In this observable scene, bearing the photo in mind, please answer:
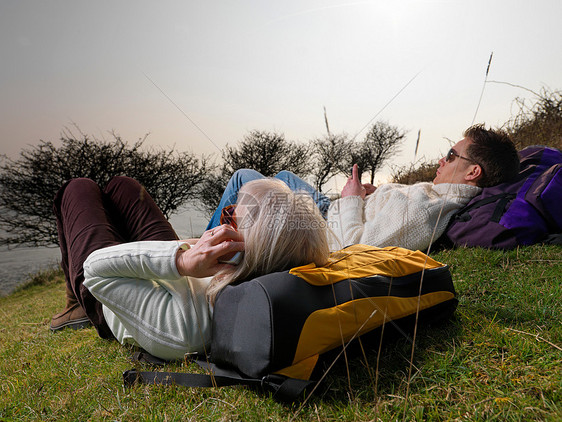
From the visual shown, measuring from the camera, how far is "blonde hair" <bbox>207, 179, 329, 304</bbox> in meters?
1.71

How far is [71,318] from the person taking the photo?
11.3ft

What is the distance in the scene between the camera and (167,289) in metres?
1.84

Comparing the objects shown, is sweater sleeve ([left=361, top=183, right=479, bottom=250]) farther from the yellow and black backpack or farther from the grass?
the yellow and black backpack

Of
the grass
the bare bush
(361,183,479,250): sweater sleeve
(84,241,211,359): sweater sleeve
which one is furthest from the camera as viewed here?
the bare bush

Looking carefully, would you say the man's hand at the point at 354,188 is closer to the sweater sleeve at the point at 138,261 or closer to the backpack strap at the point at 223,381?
the sweater sleeve at the point at 138,261

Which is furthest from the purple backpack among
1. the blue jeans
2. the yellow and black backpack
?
the yellow and black backpack

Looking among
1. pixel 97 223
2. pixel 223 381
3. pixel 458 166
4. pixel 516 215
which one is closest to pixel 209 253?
pixel 223 381

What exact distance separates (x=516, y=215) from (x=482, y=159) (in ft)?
2.41

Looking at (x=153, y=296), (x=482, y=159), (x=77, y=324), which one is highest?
(x=482, y=159)

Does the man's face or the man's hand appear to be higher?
the man's face

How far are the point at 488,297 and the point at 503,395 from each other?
3.89ft

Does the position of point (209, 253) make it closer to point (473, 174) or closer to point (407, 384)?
point (407, 384)

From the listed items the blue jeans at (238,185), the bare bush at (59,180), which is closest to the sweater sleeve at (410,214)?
the blue jeans at (238,185)

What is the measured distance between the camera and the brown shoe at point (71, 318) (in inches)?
133
